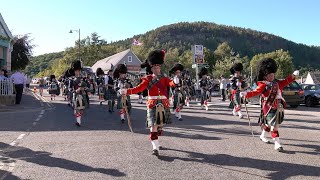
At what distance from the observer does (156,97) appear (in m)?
8.16

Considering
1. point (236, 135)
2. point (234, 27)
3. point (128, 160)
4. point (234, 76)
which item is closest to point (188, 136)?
point (236, 135)

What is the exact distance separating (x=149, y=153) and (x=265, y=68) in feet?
10.9

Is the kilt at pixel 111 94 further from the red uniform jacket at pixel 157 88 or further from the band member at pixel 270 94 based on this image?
the band member at pixel 270 94

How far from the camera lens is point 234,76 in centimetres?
1474

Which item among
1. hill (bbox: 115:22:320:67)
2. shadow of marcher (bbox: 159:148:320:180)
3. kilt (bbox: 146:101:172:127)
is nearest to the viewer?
shadow of marcher (bbox: 159:148:320:180)

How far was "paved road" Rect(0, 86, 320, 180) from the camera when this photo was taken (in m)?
6.45

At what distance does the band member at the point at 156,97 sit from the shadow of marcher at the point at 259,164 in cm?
71

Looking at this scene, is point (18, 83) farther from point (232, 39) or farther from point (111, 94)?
point (232, 39)

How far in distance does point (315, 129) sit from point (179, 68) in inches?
187

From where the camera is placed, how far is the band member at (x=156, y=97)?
26.4ft

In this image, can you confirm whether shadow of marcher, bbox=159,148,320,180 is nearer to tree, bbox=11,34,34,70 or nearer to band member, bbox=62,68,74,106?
band member, bbox=62,68,74,106

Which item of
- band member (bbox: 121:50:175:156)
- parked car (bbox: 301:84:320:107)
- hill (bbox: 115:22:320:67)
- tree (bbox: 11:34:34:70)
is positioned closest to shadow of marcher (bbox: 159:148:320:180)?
band member (bbox: 121:50:175:156)

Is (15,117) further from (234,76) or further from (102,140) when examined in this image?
(234,76)

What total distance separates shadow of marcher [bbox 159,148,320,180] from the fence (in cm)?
1487
